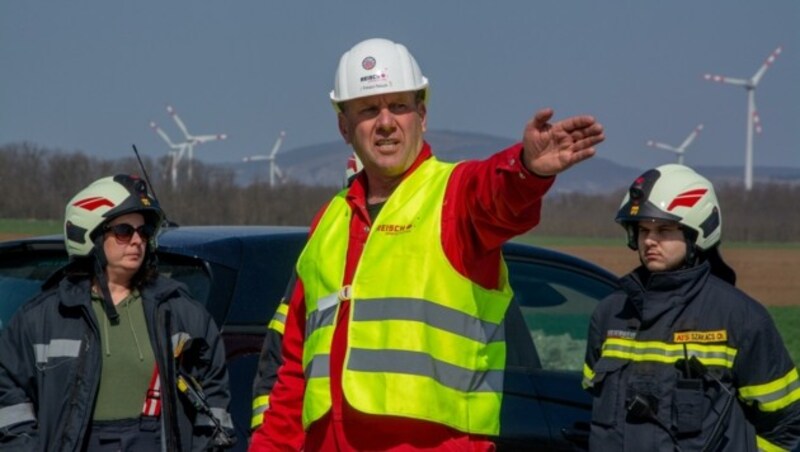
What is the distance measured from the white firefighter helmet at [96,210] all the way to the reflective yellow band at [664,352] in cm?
159

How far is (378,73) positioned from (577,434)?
2.21m

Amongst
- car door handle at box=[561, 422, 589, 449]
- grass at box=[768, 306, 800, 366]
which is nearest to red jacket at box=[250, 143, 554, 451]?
car door handle at box=[561, 422, 589, 449]

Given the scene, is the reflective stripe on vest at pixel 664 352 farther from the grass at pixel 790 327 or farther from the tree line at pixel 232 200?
the tree line at pixel 232 200

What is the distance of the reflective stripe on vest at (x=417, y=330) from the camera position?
395cm

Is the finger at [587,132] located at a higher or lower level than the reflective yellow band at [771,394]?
higher

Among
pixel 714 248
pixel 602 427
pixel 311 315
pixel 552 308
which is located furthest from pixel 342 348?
pixel 552 308

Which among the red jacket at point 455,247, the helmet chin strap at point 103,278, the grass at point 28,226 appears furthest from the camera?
the grass at point 28,226

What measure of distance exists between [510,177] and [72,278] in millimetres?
2040

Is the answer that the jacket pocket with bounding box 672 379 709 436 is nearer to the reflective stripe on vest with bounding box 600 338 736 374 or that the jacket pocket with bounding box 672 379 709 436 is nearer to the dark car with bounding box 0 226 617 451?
the reflective stripe on vest with bounding box 600 338 736 374

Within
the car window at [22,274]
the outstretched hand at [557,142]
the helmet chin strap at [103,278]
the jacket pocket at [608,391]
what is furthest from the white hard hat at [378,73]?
the car window at [22,274]

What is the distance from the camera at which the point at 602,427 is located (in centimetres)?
496

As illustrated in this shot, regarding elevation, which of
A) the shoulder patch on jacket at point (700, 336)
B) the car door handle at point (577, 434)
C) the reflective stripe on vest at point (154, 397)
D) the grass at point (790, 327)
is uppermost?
the shoulder patch on jacket at point (700, 336)

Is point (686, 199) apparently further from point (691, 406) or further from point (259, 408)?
point (259, 408)

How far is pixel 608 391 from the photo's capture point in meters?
4.95
